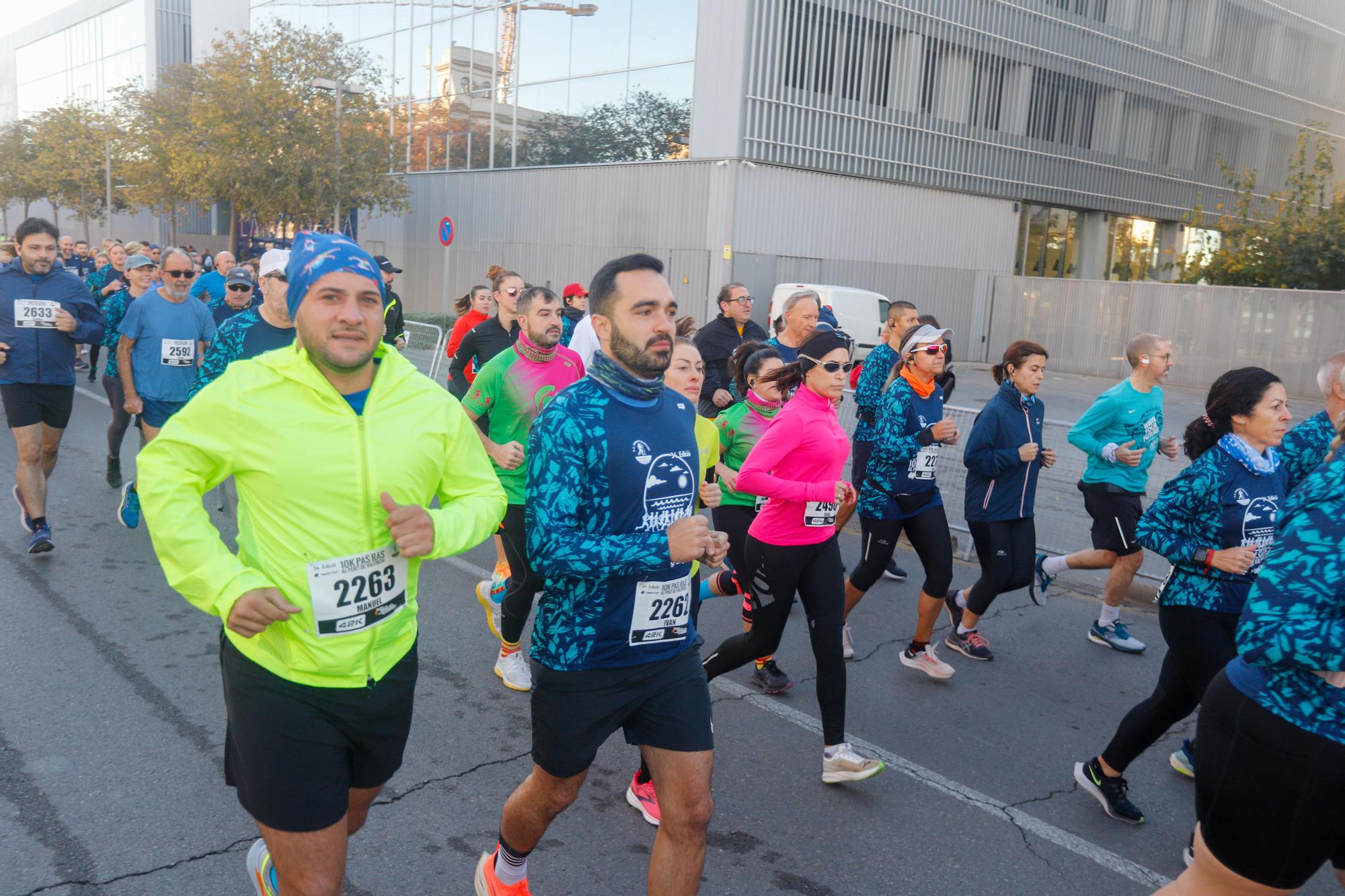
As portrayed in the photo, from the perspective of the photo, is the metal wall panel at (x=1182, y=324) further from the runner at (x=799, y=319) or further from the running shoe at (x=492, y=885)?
the running shoe at (x=492, y=885)

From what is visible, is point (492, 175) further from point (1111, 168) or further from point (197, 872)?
point (197, 872)

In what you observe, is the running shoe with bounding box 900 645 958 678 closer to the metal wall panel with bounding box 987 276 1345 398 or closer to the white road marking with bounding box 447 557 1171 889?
the white road marking with bounding box 447 557 1171 889

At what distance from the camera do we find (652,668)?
2.94 meters

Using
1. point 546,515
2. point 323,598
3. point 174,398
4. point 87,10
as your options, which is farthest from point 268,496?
point 87,10

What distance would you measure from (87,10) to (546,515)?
7278cm

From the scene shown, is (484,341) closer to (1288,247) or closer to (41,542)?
(41,542)

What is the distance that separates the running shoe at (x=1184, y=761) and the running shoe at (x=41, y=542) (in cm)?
685

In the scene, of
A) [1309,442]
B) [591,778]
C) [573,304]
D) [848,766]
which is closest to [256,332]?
[591,778]

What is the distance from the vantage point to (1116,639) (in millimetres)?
6375

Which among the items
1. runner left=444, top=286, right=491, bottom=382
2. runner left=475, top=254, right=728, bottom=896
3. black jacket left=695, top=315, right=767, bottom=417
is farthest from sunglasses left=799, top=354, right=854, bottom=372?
runner left=444, top=286, right=491, bottom=382

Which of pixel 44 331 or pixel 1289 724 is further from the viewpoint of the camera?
pixel 44 331

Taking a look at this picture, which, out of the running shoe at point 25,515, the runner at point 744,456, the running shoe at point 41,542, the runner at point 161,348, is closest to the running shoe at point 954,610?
the runner at point 744,456

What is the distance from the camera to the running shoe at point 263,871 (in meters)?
2.69

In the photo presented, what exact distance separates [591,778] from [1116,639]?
12.0 ft
